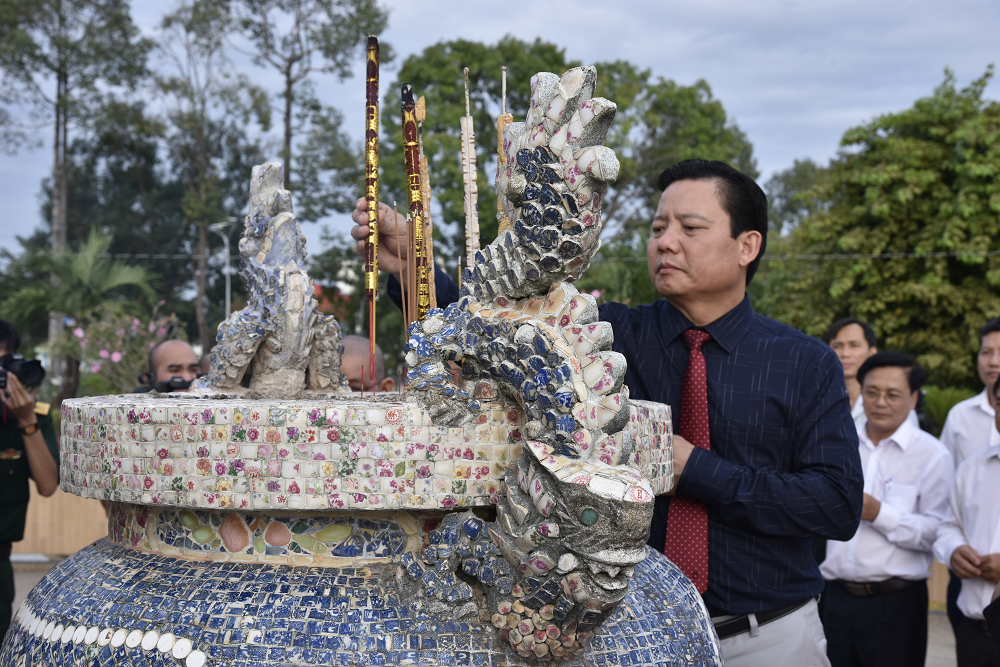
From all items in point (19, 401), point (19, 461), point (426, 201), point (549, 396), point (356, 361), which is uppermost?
point (426, 201)

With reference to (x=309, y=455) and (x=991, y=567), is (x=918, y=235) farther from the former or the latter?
(x=309, y=455)

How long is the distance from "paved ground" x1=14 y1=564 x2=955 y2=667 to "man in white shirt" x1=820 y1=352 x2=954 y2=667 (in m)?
2.33

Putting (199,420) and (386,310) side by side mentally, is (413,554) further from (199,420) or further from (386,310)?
(386,310)

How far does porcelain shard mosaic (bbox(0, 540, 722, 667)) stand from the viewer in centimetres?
168

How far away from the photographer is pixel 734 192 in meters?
2.74

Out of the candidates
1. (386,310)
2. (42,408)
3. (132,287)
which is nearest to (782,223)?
(386,310)

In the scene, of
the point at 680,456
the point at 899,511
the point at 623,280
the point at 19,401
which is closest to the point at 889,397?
the point at 899,511

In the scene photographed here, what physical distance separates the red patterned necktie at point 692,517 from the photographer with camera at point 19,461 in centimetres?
331

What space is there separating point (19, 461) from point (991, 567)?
5087 mm

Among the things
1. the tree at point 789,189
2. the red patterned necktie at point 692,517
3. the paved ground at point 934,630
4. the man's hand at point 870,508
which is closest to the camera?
the red patterned necktie at point 692,517

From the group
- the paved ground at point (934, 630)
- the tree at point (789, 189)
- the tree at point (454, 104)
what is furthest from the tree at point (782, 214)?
the paved ground at point (934, 630)

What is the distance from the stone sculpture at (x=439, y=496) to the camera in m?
1.63

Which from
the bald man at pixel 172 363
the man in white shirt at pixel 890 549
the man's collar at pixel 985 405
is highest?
the bald man at pixel 172 363

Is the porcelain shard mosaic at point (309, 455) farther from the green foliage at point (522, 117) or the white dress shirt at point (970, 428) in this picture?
the green foliage at point (522, 117)
